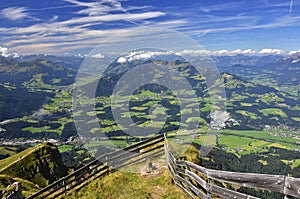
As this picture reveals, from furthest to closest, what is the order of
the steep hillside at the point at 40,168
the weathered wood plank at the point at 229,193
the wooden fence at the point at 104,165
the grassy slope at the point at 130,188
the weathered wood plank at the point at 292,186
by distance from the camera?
the steep hillside at the point at 40,168 < the wooden fence at the point at 104,165 < the grassy slope at the point at 130,188 < the weathered wood plank at the point at 229,193 < the weathered wood plank at the point at 292,186

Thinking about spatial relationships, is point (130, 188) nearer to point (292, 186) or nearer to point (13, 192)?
point (13, 192)

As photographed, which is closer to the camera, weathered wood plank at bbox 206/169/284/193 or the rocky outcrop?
weathered wood plank at bbox 206/169/284/193

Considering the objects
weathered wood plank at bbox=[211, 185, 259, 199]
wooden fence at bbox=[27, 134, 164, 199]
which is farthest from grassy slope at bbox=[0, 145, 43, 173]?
weathered wood plank at bbox=[211, 185, 259, 199]

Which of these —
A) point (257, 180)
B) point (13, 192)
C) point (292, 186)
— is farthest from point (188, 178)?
point (13, 192)

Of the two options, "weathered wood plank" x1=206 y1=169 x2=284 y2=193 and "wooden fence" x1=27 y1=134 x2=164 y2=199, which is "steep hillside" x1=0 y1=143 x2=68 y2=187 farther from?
"weathered wood plank" x1=206 y1=169 x2=284 y2=193

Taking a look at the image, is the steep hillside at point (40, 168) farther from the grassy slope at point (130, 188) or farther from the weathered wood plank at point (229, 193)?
the weathered wood plank at point (229, 193)

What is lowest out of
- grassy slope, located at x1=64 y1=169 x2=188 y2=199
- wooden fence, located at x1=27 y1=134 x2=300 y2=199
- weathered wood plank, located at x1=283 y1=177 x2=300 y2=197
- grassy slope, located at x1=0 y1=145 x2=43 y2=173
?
grassy slope, located at x1=0 y1=145 x2=43 y2=173

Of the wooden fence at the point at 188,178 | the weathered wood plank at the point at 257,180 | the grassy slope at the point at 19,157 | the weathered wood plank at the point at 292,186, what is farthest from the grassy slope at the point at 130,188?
the grassy slope at the point at 19,157

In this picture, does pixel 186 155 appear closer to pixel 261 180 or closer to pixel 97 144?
pixel 261 180
